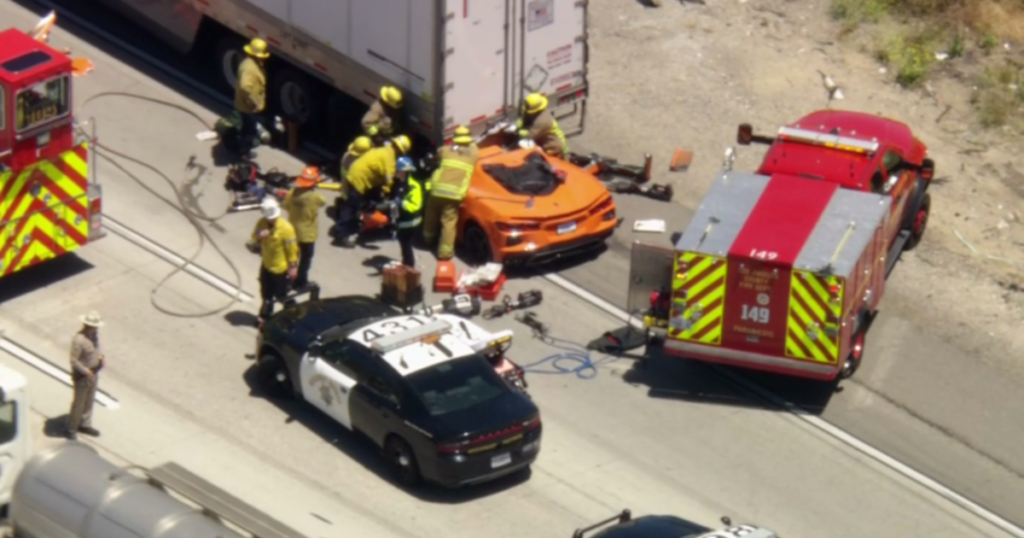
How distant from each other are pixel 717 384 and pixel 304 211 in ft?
16.6

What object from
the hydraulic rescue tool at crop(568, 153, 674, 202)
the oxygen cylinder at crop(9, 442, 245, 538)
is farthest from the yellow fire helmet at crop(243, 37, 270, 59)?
the oxygen cylinder at crop(9, 442, 245, 538)

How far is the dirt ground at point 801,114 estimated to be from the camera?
921 inches

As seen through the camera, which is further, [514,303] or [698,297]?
[514,303]

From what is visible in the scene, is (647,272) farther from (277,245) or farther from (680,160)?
(680,160)

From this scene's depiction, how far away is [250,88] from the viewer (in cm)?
2458

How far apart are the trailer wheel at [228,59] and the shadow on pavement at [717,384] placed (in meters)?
7.74

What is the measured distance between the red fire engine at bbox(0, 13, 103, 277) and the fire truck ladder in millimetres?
4871

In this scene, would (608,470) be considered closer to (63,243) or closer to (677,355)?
(677,355)

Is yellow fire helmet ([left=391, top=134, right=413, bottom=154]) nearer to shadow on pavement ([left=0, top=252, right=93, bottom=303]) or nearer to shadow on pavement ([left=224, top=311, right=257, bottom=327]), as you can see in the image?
shadow on pavement ([left=224, top=311, right=257, bottom=327])

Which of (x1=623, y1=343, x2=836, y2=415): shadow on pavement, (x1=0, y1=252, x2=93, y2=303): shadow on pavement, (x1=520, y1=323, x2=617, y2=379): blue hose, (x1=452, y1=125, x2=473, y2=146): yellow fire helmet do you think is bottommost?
(x1=623, y1=343, x2=836, y2=415): shadow on pavement

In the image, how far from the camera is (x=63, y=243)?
2158cm

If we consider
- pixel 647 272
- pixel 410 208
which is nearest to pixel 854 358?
pixel 647 272

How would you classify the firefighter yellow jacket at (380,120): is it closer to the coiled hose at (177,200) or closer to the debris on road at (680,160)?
the coiled hose at (177,200)

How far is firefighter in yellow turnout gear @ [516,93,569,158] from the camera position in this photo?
79.0ft
